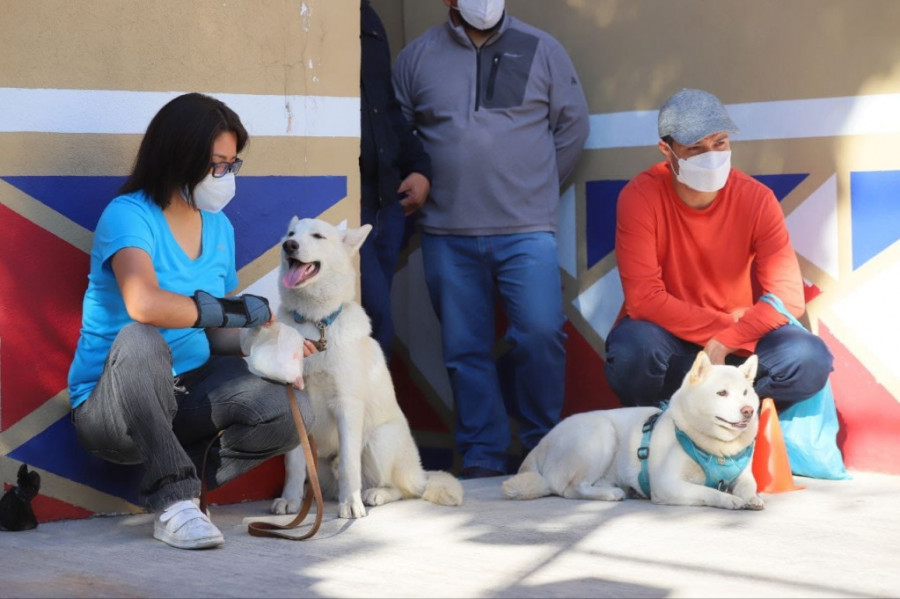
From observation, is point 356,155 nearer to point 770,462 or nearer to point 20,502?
point 20,502

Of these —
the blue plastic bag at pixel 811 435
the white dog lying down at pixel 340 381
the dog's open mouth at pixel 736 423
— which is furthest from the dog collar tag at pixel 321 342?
the blue plastic bag at pixel 811 435

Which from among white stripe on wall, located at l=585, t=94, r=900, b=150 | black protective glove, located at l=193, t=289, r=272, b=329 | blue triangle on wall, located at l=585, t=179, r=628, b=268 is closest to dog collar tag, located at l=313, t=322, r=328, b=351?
black protective glove, located at l=193, t=289, r=272, b=329

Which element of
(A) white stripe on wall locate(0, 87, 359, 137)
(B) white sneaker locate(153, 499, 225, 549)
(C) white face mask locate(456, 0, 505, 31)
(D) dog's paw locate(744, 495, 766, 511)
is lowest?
(D) dog's paw locate(744, 495, 766, 511)

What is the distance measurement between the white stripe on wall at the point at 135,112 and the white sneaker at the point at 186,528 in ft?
4.28

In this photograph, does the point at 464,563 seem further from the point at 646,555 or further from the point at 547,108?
the point at 547,108

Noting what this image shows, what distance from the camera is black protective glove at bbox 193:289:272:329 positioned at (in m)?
3.65

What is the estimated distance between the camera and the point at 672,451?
168 inches

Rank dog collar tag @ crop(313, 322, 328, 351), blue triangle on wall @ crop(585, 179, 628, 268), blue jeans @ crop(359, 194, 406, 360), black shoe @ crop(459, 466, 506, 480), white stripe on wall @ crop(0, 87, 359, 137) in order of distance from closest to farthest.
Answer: white stripe on wall @ crop(0, 87, 359, 137)
dog collar tag @ crop(313, 322, 328, 351)
blue jeans @ crop(359, 194, 406, 360)
black shoe @ crop(459, 466, 506, 480)
blue triangle on wall @ crop(585, 179, 628, 268)

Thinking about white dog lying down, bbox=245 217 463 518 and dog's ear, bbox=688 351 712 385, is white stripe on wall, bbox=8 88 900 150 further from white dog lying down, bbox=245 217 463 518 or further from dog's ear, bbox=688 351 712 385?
dog's ear, bbox=688 351 712 385

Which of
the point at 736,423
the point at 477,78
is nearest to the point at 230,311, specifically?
the point at 736,423

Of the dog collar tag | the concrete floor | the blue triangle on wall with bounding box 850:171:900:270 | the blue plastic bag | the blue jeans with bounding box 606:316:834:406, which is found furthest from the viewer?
the blue triangle on wall with bounding box 850:171:900:270

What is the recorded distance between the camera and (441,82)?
5.55 meters

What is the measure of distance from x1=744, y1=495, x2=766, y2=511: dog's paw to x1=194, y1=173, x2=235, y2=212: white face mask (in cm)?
199

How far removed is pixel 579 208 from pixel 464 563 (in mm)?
2681
